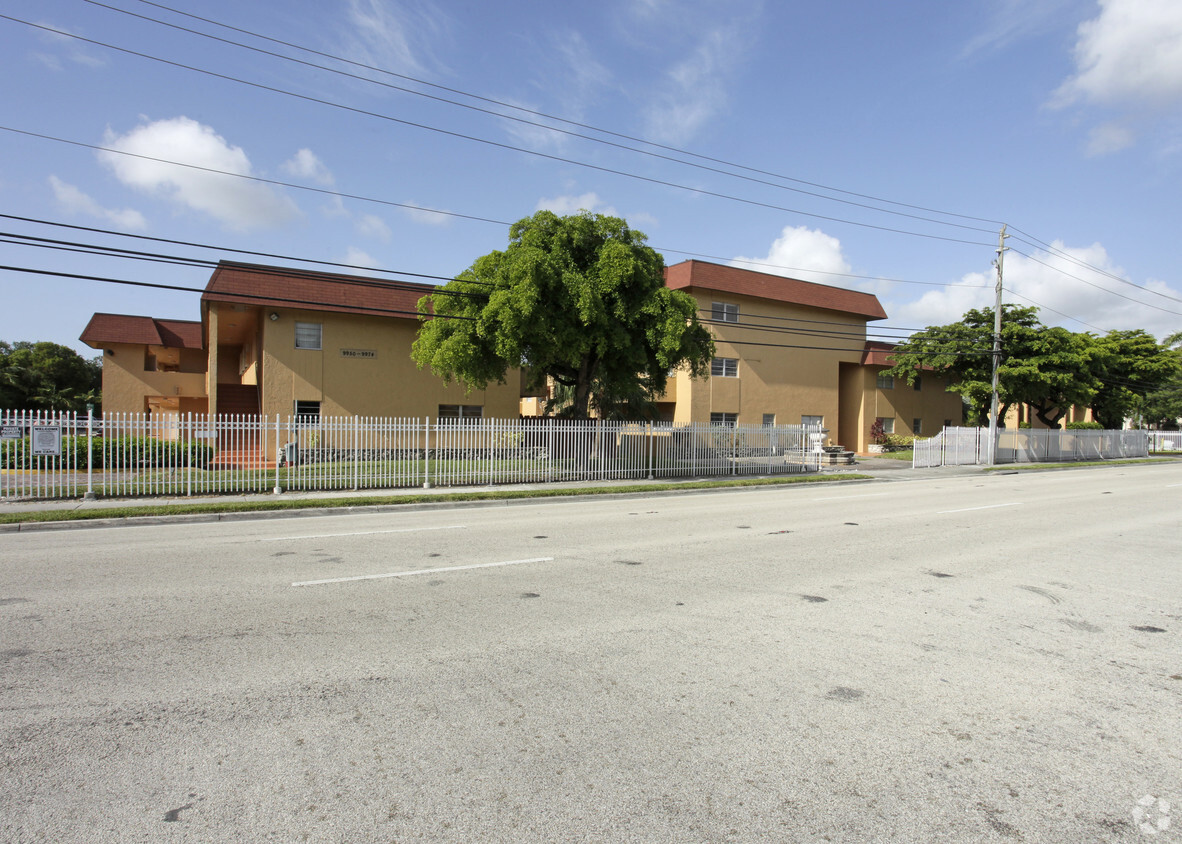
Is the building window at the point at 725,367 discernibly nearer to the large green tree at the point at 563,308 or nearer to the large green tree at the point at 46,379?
the large green tree at the point at 563,308

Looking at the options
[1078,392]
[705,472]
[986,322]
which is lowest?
[705,472]

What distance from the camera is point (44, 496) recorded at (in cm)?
1467

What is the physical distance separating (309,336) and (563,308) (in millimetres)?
11856

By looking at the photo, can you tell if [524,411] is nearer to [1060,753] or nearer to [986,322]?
[986,322]

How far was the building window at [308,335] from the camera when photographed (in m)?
25.1

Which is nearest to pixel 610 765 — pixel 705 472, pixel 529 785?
pixel 529 785

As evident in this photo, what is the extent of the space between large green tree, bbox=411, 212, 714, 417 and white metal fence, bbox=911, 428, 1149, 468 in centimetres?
1574

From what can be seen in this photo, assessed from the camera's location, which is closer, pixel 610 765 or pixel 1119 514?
pixel 610 765

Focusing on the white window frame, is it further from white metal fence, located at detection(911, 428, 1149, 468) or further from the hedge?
white metal fence, located at detection(911, 428, 1149, 468)

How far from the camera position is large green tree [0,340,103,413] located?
153 ft

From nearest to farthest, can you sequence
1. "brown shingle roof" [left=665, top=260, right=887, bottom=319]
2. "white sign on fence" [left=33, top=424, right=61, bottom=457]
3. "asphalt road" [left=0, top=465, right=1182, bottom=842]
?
"asphalt road" [left=0, top=465, right=1182, bottom=842] → "white sign on fence" [left=33, top=424, right=61, bottom=457] → "brown shingle roof" [left=665, top=260, right=887, bottom=319]

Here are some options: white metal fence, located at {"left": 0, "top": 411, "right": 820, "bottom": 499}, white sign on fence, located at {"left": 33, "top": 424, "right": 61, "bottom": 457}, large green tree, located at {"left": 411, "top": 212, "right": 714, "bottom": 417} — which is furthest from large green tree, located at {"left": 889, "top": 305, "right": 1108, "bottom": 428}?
white sign on fence, located at {"left": 33, "top": 424, "right": 61, "bottom": 457}

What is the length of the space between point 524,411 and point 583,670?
3265 cm

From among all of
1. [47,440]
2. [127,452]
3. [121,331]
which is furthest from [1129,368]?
[121,331]
